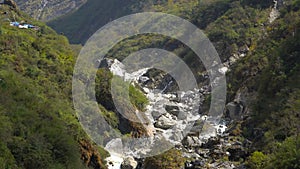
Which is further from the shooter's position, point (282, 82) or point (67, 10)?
point (67, 10)

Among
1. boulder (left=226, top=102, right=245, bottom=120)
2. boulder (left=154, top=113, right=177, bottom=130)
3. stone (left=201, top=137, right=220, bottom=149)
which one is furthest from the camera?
boulder (left=154, top=113, right=177, bottom=130)

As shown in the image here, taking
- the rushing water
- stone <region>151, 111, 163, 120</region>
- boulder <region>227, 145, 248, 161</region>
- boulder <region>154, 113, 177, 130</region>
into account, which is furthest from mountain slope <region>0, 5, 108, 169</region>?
boulder <region>227, 145, 248, 161</region>

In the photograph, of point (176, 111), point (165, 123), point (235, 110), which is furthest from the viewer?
point (176, 111)

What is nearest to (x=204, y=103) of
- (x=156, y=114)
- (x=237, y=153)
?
(x=156, y=114)

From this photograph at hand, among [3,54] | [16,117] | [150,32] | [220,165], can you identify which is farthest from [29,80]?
[150,32]

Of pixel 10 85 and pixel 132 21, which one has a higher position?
pixel 132 21

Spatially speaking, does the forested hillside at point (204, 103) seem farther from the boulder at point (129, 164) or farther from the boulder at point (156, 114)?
the boulder at point (156, 114)

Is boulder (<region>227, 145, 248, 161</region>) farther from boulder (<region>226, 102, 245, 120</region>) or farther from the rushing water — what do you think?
boulder (<region>226, 102, 245, 120</region>)

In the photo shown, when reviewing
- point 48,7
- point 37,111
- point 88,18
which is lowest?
point 37,111

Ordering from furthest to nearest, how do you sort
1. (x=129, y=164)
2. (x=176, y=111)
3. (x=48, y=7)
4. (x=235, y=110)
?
(x=48, y=7) < (x=176, y=111) < (x=235, y=110) < (x=129, y=164)

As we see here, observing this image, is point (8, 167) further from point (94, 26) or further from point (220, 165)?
point (94, 26)

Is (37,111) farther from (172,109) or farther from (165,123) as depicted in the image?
(172,109)
